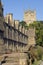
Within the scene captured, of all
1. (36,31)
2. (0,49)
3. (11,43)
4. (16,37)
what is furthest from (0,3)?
(36,31)

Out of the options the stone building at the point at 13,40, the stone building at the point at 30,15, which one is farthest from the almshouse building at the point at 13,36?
the stone building at the point at 30,15

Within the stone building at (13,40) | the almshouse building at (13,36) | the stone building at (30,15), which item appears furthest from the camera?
the stone building at (30,15)

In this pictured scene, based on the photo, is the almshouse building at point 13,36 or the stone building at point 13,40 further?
the almshouse building at point 13,36

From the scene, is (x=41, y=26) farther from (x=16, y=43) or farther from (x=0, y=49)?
(x=0, y=49)

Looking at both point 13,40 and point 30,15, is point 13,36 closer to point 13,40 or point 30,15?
point 13,40

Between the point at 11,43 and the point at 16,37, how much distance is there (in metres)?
4.83

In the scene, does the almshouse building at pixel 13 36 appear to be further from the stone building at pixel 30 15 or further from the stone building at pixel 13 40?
the stone building at pixel 30 15

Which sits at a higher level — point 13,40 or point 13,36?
point 13,36

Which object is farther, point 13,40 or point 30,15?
point 30,15

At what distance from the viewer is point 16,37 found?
1724 inches

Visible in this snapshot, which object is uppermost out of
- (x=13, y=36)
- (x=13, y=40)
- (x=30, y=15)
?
(x=30, y=15)

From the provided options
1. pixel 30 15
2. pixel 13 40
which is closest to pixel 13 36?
pixel 13 40

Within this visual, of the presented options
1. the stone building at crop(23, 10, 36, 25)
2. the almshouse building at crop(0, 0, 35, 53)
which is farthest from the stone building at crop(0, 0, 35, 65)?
the stone building at crop(23, 10, 36, 25)

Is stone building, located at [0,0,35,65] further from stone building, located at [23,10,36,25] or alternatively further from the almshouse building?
stone building, located at [23,10,36,25]
